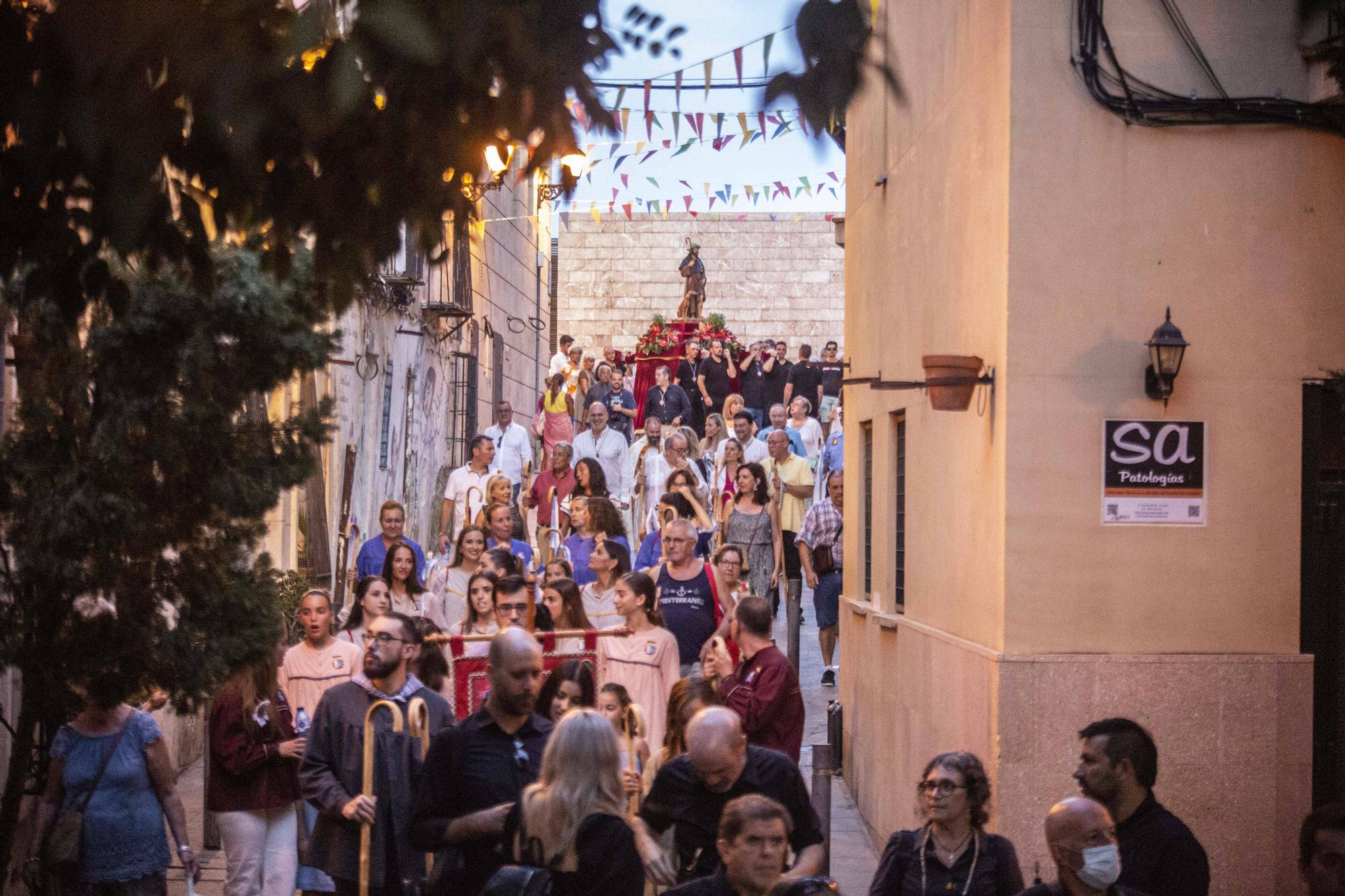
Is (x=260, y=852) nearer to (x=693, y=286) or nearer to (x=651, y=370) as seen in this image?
(x=651, y=370)

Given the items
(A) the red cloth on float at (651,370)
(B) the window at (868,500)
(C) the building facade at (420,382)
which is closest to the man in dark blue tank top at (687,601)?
(C) the building facade at (420,382)

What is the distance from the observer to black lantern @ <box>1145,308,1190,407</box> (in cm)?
787

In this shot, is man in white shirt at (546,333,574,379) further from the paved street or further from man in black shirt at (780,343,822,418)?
the paved street

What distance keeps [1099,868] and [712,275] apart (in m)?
41.8

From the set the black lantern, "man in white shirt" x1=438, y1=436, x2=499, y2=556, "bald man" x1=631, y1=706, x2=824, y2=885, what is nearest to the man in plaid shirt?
"man in white shirt" x1=438, y1=436, x2=499, y2=556

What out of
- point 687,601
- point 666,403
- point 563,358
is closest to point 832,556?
point 687,601

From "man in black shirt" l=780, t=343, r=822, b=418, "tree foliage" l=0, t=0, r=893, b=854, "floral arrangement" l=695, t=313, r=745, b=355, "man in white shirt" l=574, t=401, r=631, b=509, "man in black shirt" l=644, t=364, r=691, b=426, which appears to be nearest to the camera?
"tree foliage" l=0, t=0, r=893, b=854

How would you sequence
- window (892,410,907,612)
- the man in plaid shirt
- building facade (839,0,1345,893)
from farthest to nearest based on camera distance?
1. the man in plaid shirt
2. window (892,410,907,612)
3. building facade (839,0,1345,893)

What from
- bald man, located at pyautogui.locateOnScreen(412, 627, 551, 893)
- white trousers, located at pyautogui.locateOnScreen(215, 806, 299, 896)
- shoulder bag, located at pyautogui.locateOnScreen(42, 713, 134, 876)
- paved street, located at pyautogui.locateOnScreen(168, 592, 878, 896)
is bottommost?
paved street, located at pyautogui.locateOnScreen(168, 592, 878, 896)

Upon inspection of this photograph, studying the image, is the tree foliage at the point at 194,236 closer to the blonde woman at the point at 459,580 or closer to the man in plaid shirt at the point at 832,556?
the blonde woman at the point at 459,580

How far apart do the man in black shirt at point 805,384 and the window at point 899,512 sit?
15.2 m

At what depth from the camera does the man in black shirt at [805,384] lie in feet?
91.4

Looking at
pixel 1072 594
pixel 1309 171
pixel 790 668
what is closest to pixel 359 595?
pixel 790 668

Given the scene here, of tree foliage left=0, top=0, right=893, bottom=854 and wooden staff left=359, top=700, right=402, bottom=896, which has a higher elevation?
tree foliage left=0, top=0, right=893, bottom=854
